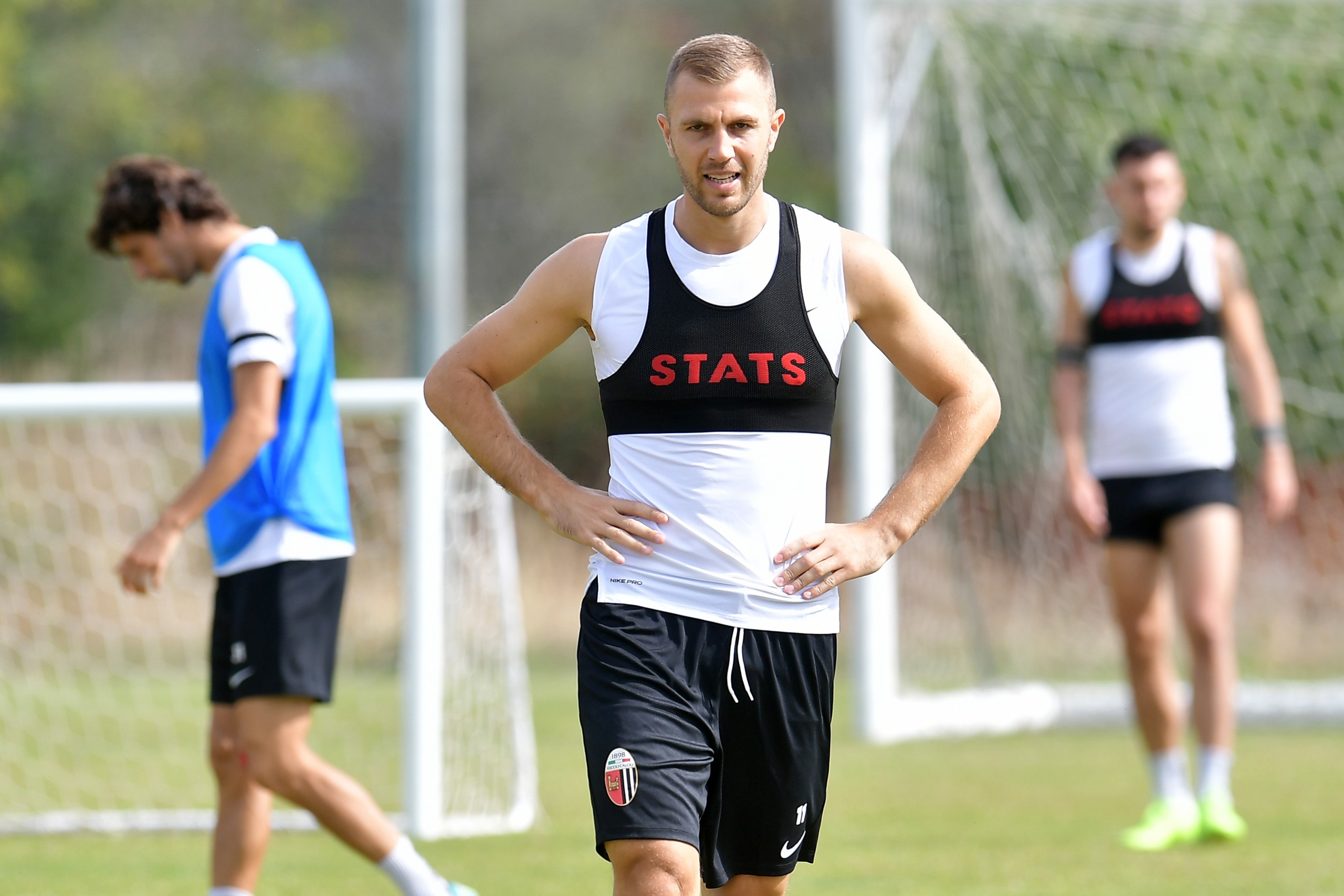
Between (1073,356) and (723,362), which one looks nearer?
(723,362)

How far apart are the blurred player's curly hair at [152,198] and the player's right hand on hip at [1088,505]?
332 centimetres

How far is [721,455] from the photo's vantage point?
11.9ft

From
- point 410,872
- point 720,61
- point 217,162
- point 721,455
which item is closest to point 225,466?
point 410,872

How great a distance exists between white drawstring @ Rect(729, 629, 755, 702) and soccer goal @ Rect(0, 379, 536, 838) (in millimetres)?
A: 3651

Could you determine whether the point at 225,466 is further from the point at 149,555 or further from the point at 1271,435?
the point at 1271,435

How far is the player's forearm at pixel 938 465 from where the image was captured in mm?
3666

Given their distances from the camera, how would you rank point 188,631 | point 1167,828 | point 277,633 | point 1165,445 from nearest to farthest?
point 277,633
point 1167,828
point 1165,445
point 188,631

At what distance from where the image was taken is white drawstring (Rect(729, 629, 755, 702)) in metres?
3.62

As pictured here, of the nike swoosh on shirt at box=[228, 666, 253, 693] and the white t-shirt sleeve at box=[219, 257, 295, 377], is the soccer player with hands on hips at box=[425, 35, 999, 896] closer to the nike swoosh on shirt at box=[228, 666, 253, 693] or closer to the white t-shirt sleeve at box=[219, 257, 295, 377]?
the white t-shirt sleeve at box=[219, 257, 295, 377]

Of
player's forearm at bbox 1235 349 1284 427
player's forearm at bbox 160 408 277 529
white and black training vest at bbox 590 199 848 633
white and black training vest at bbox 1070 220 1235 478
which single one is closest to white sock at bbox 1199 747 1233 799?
white and black training vest at bbox 1070 220 1235 478

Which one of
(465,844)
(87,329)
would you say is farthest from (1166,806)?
(87,329)

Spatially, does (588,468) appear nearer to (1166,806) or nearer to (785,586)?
(1166,806)

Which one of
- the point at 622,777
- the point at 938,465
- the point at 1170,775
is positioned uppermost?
the point at 938,465

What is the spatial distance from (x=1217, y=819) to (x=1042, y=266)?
5.73 m
